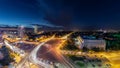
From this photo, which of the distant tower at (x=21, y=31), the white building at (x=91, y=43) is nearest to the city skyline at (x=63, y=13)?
the distant tower at (x=21, y=31)

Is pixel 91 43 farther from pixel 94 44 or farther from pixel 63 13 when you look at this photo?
pixel 63 13

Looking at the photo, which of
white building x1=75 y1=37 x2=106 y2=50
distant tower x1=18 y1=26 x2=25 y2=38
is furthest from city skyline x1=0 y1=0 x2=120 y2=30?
white building x1=75 y1=37 x2=106 y2=50

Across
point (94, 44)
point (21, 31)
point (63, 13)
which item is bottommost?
point (94, 44)

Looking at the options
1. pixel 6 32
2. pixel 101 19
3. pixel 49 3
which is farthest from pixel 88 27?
pixel 6 32

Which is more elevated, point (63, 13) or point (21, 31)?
point (63, 13)

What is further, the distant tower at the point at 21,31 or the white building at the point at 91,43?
the distant tower at the point at 21,31

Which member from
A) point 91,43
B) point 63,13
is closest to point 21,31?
point 63,13

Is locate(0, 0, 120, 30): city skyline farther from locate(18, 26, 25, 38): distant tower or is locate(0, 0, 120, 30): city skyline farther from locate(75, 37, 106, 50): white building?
locate(75, 37, 106, 50): white building

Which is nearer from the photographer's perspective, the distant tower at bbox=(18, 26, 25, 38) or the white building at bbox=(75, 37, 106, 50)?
the white building at bbox=(75, 37, 106, 50)

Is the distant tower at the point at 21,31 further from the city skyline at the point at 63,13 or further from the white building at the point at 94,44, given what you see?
the white building at the point at 94,44

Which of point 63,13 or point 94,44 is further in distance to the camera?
point 63,13

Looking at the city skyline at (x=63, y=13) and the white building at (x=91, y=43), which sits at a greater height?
the city skyline at (x=63, y=13)
